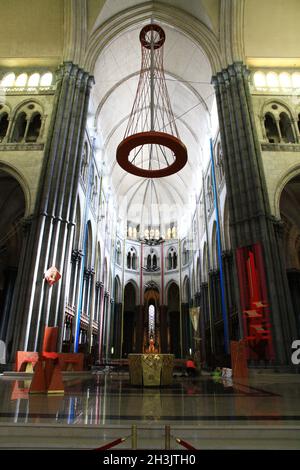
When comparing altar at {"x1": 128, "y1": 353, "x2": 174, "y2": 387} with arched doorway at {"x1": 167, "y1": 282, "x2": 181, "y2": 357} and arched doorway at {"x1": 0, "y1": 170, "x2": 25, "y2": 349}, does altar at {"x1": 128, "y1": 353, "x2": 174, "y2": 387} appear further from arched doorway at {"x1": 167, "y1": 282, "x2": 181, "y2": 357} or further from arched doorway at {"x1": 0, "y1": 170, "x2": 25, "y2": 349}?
arched doorway at {"x1": 167, "y1": 282, "x2": 181, "y2": 357}

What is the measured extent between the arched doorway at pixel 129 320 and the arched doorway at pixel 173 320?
4.11 m

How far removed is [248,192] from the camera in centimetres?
1602

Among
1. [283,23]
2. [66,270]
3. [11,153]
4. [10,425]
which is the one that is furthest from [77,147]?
[10,425]

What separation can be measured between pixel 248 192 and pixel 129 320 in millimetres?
25806

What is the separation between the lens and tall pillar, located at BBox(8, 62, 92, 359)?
45.2 ft

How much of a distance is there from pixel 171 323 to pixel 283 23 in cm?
3029

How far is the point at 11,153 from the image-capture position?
1730cm

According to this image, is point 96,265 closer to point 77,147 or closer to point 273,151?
point 77,147

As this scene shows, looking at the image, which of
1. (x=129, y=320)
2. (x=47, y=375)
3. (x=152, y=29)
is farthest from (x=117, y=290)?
(x=47, y=375)

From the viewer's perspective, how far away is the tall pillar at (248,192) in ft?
45.1

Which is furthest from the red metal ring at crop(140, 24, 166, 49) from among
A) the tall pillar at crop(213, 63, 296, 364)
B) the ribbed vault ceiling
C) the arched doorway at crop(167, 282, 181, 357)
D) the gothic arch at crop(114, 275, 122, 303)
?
the arched doorway at crop(167, 282, 181, 357)

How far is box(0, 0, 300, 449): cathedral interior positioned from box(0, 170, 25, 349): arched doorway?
94 millimetres

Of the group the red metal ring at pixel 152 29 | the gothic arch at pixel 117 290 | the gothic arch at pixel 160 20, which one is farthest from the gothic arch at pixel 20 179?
the gothic arch at pixel 117 290
